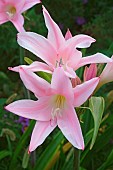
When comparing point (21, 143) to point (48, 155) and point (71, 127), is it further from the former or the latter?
point (71, 127)

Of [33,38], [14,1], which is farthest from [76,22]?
[33,38]

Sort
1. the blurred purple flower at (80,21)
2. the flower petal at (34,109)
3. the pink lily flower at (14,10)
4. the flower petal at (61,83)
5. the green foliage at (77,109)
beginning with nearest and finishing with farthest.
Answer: the flower petal at (61,83), the flower petal at (34,109), the pink lily flower at (14,10), the green foliage at (77,109), the blurred purple flower at (80,21)

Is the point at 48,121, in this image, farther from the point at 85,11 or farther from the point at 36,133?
the point at 85,11

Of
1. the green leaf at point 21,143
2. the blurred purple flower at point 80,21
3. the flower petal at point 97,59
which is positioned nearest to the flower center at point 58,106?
the flower petal at point 97,59

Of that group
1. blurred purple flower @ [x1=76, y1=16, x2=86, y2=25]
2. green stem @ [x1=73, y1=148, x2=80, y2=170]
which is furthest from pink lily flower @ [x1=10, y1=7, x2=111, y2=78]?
blurred purple flower @ [x1=76, y1=16, x2=86, y2=25]

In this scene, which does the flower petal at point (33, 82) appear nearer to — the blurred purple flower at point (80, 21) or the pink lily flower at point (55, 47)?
the pink lily flower at point (55, 47)

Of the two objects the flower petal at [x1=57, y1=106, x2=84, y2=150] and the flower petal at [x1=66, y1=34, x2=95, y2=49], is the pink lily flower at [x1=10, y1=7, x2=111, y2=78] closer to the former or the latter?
the flower petal at [x1=66, y1=34, x2=95, y2=49]
